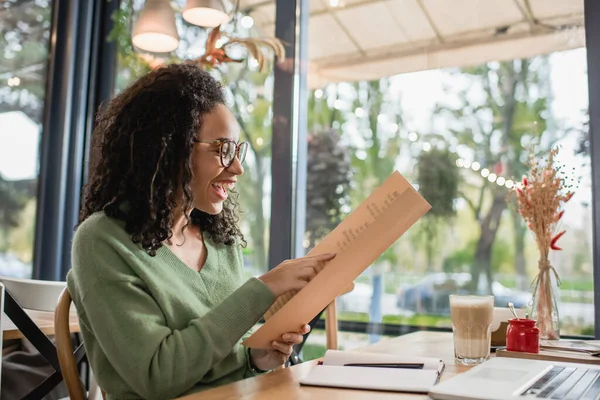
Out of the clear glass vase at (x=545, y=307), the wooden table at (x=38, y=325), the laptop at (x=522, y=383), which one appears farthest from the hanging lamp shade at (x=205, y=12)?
the laptop at (x=522, y=383)

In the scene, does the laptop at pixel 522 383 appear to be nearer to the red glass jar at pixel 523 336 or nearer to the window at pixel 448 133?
the red glass jar at pixel 523 336

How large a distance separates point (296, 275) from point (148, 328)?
10.8 inches

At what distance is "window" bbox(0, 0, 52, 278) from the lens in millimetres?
2949

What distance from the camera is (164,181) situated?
124cm

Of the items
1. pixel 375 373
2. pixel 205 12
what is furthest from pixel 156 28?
pixel 375 373

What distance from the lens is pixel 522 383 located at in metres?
0.89

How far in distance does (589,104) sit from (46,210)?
2550 millimetres

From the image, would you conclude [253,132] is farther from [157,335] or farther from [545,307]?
[157,335]

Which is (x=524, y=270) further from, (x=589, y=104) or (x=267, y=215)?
(x=267, y=215)

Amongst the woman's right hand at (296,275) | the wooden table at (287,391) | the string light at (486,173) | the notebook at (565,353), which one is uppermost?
the string light at (486,173)

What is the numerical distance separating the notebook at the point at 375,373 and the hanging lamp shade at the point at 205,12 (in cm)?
178

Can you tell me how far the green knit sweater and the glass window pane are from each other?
4.52 ft

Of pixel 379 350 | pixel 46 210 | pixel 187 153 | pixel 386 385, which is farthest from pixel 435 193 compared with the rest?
pixel 46 210

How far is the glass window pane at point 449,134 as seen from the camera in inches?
87.1
